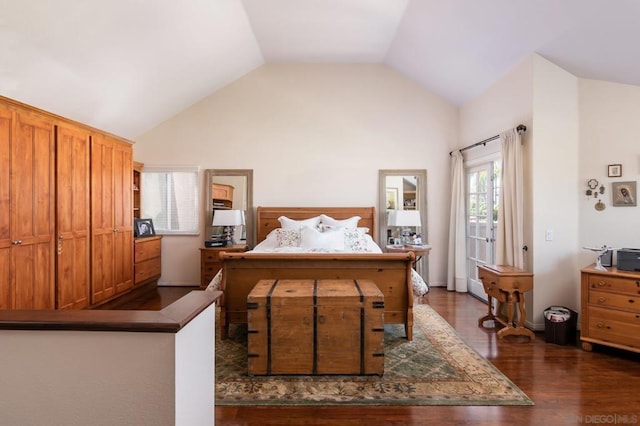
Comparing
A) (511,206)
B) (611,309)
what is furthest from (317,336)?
(511,206)

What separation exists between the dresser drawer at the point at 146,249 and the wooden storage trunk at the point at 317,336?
326 cm

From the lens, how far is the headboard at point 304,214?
5422mm

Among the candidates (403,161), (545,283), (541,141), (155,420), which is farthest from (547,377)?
(403,161)

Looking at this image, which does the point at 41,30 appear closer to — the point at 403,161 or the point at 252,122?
the point at 252,122

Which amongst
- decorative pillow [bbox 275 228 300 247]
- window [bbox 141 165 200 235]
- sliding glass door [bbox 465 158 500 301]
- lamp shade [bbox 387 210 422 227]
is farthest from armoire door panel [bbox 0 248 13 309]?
sliding glass door [bbox 465 158 500 301]

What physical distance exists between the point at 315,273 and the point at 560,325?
2.39 metres

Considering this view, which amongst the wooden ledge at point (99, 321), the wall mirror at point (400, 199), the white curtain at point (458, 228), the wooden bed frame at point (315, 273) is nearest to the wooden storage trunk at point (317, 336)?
the wooden bed frame at point (315, 273)

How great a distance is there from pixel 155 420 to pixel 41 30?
3.24 metres

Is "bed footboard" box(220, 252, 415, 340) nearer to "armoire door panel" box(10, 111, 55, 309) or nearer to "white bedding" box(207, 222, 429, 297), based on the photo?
"white bedding" box(207, 222, 429, 297)

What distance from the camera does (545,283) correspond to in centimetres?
351

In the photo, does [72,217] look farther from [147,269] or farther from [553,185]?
[553,185]

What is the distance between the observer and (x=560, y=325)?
3.18 meters

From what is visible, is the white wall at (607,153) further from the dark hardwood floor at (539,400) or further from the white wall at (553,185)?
the dark hardwood floor at (539,400)

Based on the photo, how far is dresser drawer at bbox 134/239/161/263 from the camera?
4.96 metres
